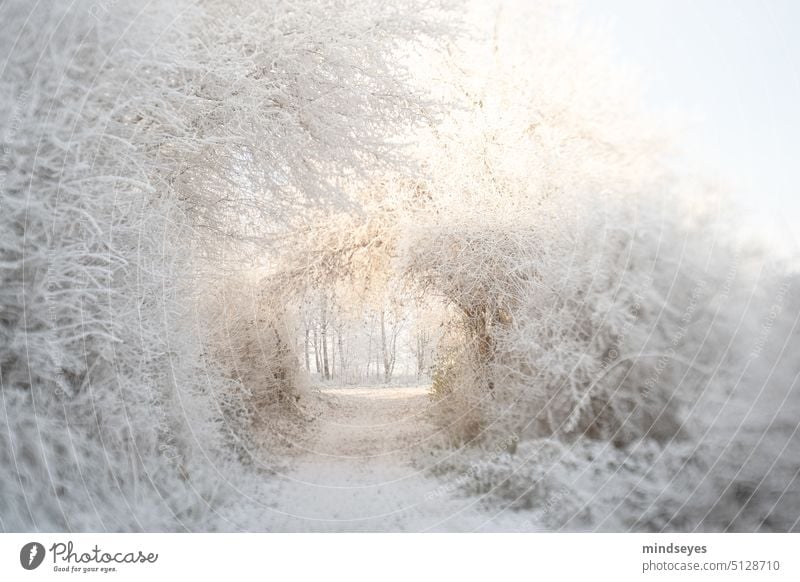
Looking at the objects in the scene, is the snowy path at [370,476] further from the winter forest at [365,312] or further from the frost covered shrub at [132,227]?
the frost covered shrub at [132,227]

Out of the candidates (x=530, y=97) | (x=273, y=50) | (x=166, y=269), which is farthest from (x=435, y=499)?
(x=273, y=50)

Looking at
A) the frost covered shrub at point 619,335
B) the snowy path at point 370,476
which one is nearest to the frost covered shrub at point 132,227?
the snowy path at point 370,476

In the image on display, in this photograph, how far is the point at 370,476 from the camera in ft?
8.64

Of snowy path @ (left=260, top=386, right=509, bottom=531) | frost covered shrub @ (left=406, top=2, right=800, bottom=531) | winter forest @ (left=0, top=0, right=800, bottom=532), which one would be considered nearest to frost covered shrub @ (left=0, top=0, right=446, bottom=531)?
winter forest @ (left=0, top=0, right=800, bottom=532)

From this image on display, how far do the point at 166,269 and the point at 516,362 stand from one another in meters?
1.53

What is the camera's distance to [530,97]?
2668 mm

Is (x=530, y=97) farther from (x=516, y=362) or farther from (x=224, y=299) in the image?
(x=224, y=299)

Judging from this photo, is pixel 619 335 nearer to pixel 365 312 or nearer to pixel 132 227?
pixel 365 312
